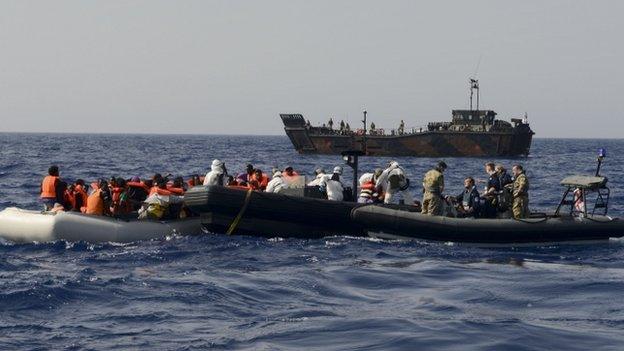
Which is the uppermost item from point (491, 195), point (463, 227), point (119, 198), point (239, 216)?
point (491, 195)

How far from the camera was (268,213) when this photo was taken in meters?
20.7

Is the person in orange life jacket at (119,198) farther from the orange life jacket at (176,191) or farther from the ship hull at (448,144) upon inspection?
the ship hull at (448,144)

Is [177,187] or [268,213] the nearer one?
[268,213]

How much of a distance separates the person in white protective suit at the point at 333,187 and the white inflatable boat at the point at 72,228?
3.58 meters

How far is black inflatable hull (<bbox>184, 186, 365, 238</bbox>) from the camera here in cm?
2045

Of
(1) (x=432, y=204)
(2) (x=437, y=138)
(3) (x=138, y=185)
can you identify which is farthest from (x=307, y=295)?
(2) (x=437, y=138)

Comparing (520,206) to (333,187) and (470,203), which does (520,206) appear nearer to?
(470,203)

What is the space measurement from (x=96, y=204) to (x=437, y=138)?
200 feet

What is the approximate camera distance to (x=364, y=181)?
22.3m

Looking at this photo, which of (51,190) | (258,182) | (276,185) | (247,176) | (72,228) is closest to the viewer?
(72,228)

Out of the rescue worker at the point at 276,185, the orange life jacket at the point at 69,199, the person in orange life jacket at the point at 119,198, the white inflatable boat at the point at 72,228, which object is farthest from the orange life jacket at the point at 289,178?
the orange life jacket at the point at 69,199

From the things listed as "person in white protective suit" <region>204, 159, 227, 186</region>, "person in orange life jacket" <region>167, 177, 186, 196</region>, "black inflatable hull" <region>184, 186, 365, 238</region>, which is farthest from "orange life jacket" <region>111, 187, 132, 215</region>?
"person in white protective suit" <region>204, 159, 227, 186</region>

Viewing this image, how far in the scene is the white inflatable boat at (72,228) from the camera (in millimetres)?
20094

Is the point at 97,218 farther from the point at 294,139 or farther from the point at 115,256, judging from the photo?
the point at 294,139
